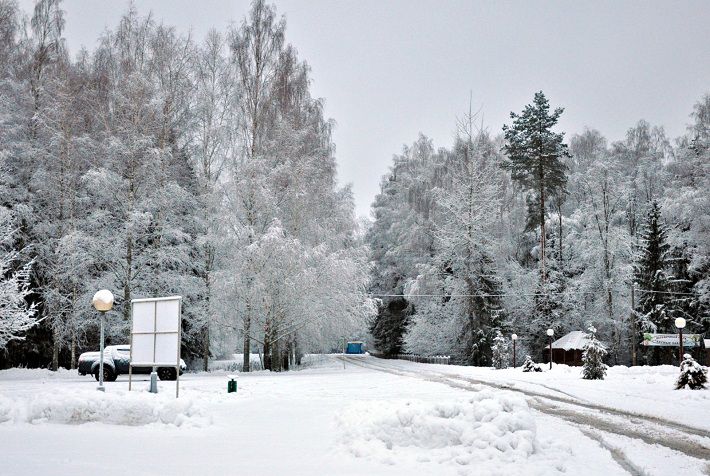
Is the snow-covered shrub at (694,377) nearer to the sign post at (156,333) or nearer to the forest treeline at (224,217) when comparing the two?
the forest treeline at (224,217)

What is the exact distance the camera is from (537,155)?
1774 inches

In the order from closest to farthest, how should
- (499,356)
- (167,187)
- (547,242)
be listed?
(167,187), (499,356), (547,242)

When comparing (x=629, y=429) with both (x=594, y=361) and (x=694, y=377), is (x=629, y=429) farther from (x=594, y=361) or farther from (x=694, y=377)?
(x=594, y=361)

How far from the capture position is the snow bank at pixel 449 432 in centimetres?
800

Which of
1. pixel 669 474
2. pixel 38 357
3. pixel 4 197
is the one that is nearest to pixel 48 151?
pixel 4 197

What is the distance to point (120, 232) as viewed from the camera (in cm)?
2702

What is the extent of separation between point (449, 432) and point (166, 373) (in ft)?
61.6

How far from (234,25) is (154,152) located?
9.15 m

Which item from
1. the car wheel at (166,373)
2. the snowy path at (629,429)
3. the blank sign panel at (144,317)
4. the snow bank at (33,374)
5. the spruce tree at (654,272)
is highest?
the spruce tree at (654,272)

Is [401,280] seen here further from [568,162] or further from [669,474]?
[669,474]

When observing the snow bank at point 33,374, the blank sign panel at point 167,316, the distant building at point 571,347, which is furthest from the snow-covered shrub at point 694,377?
the snow bank at point 33,374

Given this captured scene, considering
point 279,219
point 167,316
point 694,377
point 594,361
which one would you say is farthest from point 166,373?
point 694,377

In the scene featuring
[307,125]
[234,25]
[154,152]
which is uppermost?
[234,25]

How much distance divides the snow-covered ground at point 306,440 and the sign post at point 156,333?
3.22m
